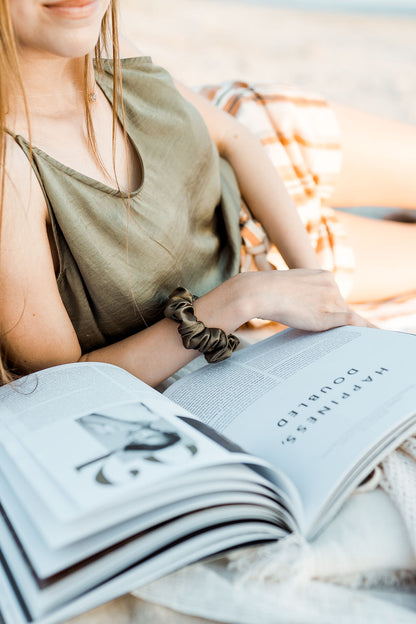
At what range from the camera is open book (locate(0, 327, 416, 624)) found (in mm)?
466

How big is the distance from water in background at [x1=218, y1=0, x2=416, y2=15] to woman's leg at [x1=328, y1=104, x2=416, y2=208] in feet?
18.6

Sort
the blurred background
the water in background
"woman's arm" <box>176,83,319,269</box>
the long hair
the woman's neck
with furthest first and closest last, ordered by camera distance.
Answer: the water in background < the blurred background < "woman's arm" <box>176,83,319,269</box> < the woman's neck < the long hair

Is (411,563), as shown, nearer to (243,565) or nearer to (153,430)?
(243,565)

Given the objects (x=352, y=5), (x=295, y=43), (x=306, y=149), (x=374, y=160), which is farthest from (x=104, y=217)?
(x=352, y=5)

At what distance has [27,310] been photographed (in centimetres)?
71

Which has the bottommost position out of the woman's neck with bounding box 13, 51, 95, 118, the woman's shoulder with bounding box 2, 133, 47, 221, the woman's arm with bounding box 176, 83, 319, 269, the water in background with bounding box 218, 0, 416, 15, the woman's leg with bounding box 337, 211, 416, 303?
the woman's leg with bounding box 337, 211, 416, 303

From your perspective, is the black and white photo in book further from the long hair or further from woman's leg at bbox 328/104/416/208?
woman's leg at bbox 328/104/416/208

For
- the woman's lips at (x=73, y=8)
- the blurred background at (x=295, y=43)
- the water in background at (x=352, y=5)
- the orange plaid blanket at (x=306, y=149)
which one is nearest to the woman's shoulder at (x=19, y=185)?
the woman's lips at (x=73, y=8)

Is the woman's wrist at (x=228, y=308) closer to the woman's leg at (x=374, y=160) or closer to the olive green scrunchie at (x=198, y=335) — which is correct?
the olive green scrunchie at (x=198, y=335)

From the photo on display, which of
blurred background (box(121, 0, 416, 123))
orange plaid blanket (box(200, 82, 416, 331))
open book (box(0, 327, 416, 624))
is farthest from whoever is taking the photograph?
blurred background (box(121, 0, 416, 123))

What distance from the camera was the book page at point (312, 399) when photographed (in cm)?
56

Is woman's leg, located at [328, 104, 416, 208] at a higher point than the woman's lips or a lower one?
lower

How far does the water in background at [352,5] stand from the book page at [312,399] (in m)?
6.45

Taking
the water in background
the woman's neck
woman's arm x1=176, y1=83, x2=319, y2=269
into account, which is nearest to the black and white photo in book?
the woman's neck
